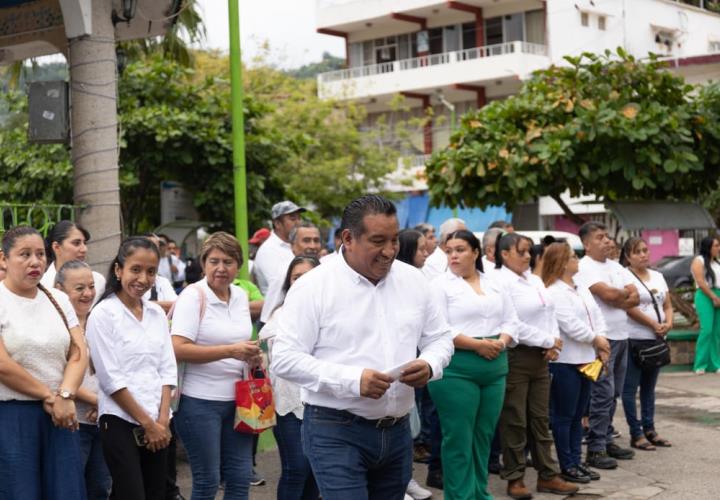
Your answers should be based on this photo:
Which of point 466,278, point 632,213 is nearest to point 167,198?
point 632,213

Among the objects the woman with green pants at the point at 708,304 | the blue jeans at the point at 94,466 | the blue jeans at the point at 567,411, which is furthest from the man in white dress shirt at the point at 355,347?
the woman with green pants at the point at 708,304

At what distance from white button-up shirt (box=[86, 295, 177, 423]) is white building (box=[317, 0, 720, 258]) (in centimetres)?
3136

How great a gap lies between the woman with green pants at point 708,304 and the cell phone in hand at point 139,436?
1013 centimetres

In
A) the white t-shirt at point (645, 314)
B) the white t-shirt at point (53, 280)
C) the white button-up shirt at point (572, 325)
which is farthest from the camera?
the white t-shirt at point (645, 314)

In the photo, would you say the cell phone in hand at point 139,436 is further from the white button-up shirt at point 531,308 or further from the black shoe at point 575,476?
the black shoe at point 575,476

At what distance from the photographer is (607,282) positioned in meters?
9.74

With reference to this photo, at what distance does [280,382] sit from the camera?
21.5 feet

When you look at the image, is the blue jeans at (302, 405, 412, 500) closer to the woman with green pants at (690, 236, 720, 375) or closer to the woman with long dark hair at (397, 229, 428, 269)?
the woman with long dark hair at (397, 229, 428, 269)

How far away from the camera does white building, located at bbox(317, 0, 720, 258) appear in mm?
40062

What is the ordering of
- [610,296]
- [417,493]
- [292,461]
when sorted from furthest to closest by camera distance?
[610,296] → [417,493] → [292,461]

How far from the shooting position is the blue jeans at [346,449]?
4.72m

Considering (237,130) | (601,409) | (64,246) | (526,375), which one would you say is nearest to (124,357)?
(64,246)

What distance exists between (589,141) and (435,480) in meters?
6.85

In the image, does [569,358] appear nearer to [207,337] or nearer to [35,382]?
[207,337]
